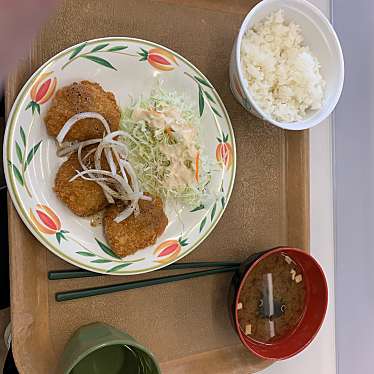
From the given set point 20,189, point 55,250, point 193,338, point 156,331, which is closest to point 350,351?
point 193,338

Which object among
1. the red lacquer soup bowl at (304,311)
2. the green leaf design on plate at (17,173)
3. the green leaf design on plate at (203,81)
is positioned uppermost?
the green leaf design on plate at (203,81)

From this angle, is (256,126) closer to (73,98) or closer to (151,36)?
(151,36)

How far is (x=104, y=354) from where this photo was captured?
116cm

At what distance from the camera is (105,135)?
115 cm

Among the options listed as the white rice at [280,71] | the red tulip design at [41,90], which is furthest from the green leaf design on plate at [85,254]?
the white rice at [280,71]

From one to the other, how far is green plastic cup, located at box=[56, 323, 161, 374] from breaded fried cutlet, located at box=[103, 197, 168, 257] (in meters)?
→ 0.18

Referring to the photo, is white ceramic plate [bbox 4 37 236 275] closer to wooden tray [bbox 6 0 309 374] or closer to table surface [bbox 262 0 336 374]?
wooden tray [bbox 6 0 309 374]

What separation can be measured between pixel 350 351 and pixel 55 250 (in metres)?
0.95

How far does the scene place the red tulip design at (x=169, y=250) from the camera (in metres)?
1.21

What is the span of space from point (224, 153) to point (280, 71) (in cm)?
24

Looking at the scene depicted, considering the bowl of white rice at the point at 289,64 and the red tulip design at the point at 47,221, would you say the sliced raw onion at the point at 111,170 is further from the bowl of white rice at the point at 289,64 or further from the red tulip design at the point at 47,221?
the bowl of white rice at the point at 289,64

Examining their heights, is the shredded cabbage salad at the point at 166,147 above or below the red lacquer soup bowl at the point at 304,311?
above

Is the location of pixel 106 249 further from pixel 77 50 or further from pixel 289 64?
pixel 289 64

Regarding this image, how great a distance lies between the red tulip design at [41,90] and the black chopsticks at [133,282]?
363 millimetres
